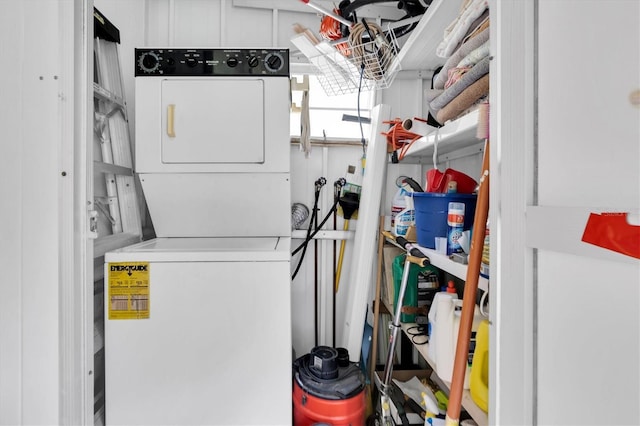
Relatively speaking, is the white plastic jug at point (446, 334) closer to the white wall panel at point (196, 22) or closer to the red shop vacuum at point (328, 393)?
the red shop vacuum at point (328, 393)

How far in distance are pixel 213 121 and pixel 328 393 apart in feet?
4.90

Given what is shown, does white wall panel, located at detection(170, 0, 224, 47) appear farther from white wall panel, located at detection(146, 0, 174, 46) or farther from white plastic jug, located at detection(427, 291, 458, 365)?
white plastic jug, located at detection(427, 291, 458, 365)

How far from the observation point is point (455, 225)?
1102 mm

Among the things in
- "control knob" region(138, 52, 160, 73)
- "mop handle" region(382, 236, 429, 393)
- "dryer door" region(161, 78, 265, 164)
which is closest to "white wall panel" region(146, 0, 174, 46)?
"control knob" region(138, 52, 160, 73)

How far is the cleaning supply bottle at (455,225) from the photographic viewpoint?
1.09 metres

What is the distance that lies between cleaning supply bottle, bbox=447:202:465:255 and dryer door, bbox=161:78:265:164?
3.23ft

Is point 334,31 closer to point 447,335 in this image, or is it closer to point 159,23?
point 159,23

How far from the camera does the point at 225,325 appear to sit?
1229 mm
